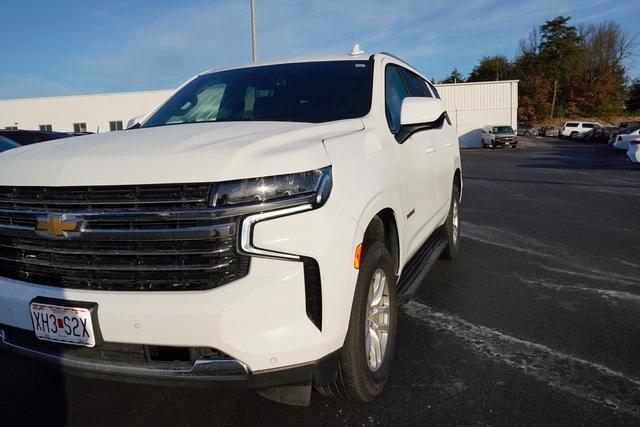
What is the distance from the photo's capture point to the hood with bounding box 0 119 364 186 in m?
2.13

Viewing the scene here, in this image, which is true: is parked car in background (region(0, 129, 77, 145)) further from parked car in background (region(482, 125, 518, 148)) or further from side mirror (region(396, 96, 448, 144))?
parked car in background (region(482, 125, 518, 148))

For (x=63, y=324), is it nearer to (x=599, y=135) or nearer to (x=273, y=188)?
(x=273, y=188)

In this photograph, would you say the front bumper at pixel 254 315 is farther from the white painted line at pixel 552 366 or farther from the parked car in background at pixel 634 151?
the parked car in background at pixel 634 151

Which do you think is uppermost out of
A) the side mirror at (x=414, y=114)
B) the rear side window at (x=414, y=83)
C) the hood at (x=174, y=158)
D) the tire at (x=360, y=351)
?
the rear side window at (x=414, y=83)

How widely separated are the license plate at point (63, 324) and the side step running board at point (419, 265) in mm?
1775

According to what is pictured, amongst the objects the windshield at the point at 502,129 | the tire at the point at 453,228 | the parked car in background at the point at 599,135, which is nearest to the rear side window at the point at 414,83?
the tire at the point at 453,228

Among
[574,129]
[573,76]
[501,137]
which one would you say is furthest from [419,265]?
[573,76]

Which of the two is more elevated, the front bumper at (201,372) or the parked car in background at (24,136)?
the parked car in background at (24,136)

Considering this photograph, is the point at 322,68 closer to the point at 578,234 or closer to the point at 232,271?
the point at 232,271

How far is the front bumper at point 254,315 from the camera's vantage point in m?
2.08

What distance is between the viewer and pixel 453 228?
18.5 ft

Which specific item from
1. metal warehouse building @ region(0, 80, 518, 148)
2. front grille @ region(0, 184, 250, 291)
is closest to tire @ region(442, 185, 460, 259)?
front grille @ region(0, 184, 250, 291)

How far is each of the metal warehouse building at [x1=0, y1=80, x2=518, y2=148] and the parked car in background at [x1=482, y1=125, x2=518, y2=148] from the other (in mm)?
3321

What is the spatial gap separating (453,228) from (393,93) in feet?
7.37
